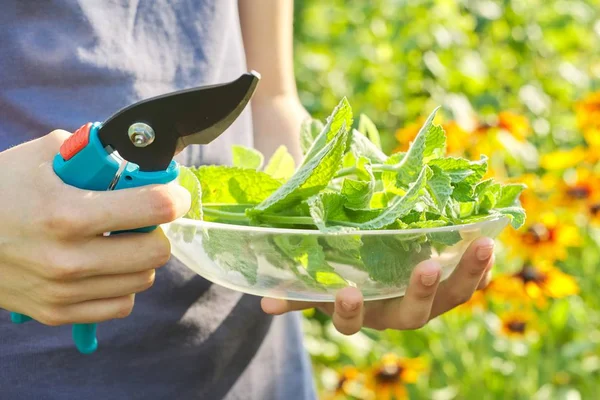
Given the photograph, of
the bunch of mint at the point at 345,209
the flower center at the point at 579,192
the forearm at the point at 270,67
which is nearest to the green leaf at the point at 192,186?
the bunch of mint at the point at 345,209

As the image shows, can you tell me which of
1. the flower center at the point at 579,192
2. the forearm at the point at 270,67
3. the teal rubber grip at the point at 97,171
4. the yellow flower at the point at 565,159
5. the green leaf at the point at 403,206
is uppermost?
the teal rubber grip at the point at 97,171

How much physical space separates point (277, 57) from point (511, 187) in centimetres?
44

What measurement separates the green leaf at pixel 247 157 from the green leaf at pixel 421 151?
0.56ft

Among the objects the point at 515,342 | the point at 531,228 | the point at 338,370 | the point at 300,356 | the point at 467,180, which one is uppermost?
the point at 467,180

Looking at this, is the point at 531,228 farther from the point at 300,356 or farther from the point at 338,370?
the point at 300,356

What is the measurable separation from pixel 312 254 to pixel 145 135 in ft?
0.56

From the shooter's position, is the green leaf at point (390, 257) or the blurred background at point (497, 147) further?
the blurred background at point (497, 147)

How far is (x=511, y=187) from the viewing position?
0.75 m

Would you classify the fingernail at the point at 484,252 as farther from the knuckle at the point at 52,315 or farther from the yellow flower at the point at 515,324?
the yellow flower at the point at 515,324

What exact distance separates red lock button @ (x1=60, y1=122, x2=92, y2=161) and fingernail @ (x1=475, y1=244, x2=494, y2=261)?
36cm

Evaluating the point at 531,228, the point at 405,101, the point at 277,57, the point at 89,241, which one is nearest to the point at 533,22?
the point at 405,101

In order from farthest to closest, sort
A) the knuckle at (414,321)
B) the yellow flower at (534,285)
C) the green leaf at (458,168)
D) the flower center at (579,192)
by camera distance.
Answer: the flower center at (579,192) → the yellow flower at (534,285) → the knuckle at (414,321) → the green leaf at (458,168)

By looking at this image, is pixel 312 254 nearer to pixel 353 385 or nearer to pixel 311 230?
pixel 311 230

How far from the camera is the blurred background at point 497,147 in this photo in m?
1.62
